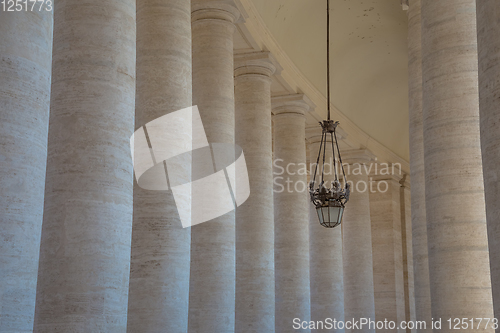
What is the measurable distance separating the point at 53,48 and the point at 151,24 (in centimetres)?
514

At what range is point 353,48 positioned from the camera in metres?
41.2

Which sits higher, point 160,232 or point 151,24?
point 151,24

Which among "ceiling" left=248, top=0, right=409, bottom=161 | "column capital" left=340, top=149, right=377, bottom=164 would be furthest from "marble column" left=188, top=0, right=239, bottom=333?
"column capital" left=340, top=149, right=377, bottom=164

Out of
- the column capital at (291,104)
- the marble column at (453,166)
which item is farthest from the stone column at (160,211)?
the column capital at (291,104)

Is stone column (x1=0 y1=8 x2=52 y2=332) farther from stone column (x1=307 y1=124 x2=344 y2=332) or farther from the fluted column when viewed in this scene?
stone column (x1=307 y1=124 x2=344 y2=332)

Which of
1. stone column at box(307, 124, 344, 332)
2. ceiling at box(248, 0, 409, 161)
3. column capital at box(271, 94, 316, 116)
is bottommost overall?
stone column at box(307, 124, 344, 332)

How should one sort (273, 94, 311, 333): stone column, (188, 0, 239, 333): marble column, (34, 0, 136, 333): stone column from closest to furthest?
1. (34, 0, 136, 333): stone column
2. (188, 0, 239, 333): marble column
3. (273, 94, 311, 333): stone column

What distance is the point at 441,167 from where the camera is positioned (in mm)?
16391

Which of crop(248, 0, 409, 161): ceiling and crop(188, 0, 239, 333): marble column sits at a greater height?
crop(248, 0, 409, 161): ceiling

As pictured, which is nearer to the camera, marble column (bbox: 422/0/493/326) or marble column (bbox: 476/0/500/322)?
marble column (bbox: 476/0/500/322)

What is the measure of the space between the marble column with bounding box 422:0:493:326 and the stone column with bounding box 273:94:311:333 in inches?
591

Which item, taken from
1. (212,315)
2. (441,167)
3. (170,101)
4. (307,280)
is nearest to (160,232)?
(170,101)

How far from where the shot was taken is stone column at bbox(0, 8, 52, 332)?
11.2 m

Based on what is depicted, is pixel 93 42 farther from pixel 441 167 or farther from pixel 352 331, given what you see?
pixel 352 331
